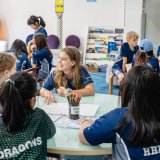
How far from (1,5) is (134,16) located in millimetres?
3624

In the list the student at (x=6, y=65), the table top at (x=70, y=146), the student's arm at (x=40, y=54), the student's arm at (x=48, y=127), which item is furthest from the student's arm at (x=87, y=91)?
the student's arm at (x=40, y=54)

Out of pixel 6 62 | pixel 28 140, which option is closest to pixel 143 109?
pixel 28 140

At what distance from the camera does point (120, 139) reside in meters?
1.34

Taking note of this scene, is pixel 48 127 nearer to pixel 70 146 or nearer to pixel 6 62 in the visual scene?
pixel 70 146

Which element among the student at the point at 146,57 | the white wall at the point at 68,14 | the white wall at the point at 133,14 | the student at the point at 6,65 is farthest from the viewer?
the white wall at the point at 68,14

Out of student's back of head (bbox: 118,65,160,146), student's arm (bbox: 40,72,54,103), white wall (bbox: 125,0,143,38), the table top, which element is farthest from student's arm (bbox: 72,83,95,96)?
white wall (bbox: 125,0,143,38)

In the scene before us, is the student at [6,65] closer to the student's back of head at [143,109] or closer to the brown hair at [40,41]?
the student's back of head at [143,109]

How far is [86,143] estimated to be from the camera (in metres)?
1.50

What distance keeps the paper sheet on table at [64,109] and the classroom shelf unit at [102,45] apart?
5.27 m

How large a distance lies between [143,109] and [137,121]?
0.20 ft

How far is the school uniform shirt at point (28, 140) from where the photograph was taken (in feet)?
4.42

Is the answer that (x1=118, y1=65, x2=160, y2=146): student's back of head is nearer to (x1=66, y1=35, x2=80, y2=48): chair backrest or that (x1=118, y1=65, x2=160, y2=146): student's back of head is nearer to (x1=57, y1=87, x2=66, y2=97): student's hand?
(x1=57, y1=87, x2=66, y2=97): student's hand

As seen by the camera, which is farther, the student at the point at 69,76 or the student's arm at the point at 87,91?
the student at the point at 69,76

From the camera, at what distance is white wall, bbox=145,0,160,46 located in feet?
22.6
